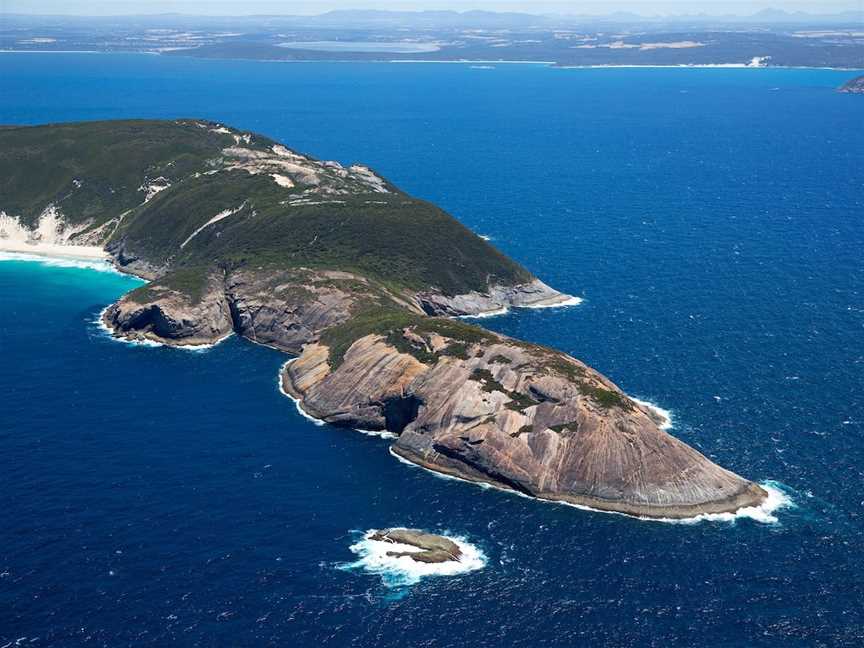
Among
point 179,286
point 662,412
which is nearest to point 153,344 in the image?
point 179,286

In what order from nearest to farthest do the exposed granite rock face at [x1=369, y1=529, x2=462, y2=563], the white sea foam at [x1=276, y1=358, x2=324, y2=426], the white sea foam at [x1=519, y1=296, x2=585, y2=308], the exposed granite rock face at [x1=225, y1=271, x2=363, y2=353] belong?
1. the exposed granite rock face at [x1=369, y1=529, x2=462, y2=563]
2. the white sea foam at [x1=276, y1=358, x2=324, y2=426]
3. the exposed granite rock face at [x1=225, y1=271, x2=363, y2=353]
4. the white sea foam at [x1=519, y1=296, x2=585, y2=308]

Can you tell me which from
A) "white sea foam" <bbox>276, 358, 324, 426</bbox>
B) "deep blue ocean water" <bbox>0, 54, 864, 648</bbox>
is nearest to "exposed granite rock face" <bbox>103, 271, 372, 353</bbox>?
"deep blue ocean water" <bbox>0, 54, 864, 648</bbox>

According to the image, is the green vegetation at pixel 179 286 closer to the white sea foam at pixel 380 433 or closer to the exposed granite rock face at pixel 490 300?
the exposed granite rock face at pixel 490 300

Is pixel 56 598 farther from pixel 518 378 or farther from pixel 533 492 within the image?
pixel 518 378

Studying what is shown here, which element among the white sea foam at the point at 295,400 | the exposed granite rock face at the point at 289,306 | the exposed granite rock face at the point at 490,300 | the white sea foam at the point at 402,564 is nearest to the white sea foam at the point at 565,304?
the exposed granite rock face at the point at 490,300

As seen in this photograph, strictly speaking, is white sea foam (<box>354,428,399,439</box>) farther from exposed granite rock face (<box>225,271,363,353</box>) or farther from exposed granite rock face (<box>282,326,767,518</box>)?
exposed granite rock face (<box>225,271,363,353</box>)
